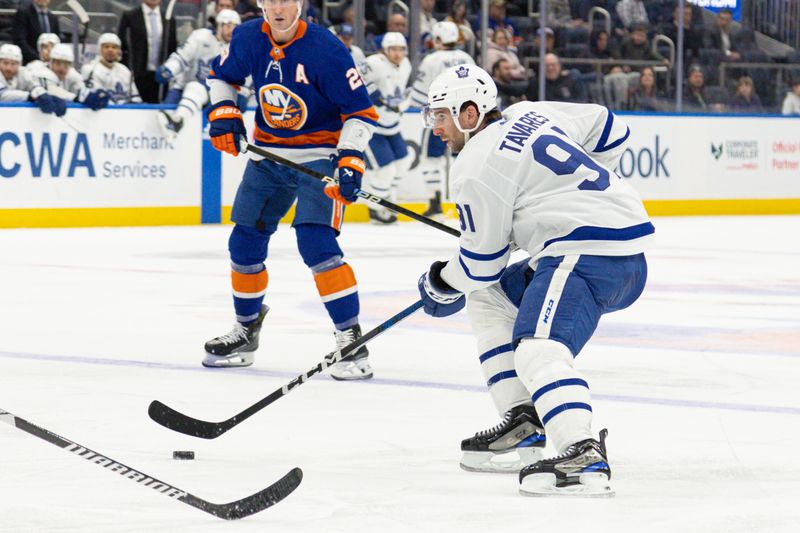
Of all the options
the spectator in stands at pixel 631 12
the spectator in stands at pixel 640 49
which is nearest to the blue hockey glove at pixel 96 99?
the spectator in stands at pixel 640 49

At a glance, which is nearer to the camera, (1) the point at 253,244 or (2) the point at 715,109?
(1) the point at 253,244

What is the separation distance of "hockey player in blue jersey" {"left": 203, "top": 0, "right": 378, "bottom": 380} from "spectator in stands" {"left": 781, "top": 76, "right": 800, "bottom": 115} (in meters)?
9.57

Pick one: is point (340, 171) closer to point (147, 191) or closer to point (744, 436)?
point (744, 436)

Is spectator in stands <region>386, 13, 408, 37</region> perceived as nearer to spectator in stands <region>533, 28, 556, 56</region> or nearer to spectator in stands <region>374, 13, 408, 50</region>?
spectator in stands <region>374, 13, 408, 50</region>

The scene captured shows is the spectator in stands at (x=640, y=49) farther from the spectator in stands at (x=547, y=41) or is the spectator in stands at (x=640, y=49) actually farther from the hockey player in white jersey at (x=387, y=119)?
the hockey player in white jersey at (x=387, y=119)

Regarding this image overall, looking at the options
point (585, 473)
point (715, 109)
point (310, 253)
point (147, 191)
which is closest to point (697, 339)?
point (310, 253)

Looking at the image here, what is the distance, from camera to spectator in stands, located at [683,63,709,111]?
1308 cm

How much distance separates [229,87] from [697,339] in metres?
1.94

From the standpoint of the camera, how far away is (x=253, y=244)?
16.1 ft

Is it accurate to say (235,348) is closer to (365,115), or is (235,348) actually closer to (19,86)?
(365,115)

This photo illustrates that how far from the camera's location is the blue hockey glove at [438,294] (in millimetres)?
3312

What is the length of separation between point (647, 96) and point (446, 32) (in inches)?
104

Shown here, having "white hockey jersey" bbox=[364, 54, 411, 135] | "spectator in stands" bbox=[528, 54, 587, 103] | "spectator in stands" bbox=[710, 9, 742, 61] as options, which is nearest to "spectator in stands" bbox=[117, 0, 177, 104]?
"white hockey jersey" bbox=[364, 54, 411, 135]

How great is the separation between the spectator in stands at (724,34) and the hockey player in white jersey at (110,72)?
5433mm
